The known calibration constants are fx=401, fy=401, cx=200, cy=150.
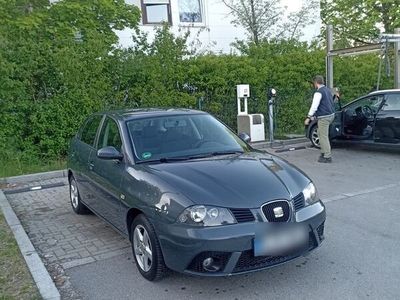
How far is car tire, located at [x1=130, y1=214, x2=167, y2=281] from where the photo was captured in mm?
3492

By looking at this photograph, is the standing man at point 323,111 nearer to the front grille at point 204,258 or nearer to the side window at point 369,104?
the side window at point 369,104

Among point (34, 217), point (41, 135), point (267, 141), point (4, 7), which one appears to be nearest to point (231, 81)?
point (267, 141)

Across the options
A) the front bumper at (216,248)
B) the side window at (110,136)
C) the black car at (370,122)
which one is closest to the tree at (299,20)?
the black car at (370,122)

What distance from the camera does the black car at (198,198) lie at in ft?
10.5

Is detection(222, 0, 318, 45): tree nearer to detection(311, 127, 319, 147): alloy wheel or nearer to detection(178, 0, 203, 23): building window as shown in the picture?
detection(178, 0, 203, 23): building window

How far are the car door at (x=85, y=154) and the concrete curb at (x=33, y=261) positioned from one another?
882 mm

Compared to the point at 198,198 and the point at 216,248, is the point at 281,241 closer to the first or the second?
the point at 216,248

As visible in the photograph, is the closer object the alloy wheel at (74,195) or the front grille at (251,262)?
the front grille at (251,262)

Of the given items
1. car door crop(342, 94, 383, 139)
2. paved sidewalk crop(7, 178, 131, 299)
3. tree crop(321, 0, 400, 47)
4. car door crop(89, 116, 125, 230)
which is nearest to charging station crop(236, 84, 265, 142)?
car door crop(342, 94, 383, 139)

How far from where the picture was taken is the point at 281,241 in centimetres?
328

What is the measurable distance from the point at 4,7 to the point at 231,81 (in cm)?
614

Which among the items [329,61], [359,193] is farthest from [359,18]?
[359,193]

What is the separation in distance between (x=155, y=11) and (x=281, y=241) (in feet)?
43.6

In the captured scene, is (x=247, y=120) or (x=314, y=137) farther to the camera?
(x=247, y=120)
